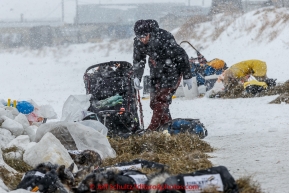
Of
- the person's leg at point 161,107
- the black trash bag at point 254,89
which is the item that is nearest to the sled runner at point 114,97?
the person's leg at point 161,107

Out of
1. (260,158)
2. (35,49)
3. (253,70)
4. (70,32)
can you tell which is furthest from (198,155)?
(70,32)

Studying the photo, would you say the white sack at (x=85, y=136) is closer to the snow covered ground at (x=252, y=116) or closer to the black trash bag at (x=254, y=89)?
the snow covered ground at (x=252, y=116)

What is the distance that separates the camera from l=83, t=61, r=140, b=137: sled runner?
6047mm

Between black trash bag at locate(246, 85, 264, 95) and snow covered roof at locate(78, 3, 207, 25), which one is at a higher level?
snow covered roof at locate(78, 3, 207, 25)

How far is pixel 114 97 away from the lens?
251 inches

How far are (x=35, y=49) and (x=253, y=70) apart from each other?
36.7 metres

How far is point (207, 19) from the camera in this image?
38.2 meters

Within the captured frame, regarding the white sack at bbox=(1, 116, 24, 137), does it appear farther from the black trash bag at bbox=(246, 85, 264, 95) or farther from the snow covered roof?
the snow covered roof

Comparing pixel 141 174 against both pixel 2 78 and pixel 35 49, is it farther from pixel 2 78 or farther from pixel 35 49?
pixel 35 49

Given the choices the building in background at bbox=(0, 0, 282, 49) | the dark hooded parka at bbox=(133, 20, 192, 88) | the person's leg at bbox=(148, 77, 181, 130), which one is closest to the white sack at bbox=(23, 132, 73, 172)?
the person's leg at bbox=(148, 77, 181, 130)

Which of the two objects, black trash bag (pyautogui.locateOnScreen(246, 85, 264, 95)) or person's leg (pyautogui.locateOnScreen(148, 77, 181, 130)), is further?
black trash bag (pyautogui.locateOnScreen(246, 85, 264, 95))

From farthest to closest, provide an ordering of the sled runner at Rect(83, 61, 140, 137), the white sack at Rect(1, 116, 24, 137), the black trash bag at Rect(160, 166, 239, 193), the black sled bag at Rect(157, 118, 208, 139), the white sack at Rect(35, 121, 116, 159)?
1. the sled runner at Rect(83, 61, 140, 137)
2. the black sled bag at Rect(157, 118, 208, 139)
3. the white sack at Rect(1, 116, 24, 137)
4. the white sack at Rect(35, 121, 116, 159)
5. the black trash bag at Rect(160, 166, 239, 193)

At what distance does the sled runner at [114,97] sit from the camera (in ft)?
19.8

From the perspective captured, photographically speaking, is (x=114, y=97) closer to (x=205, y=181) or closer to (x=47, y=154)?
(x=47, y=154)
